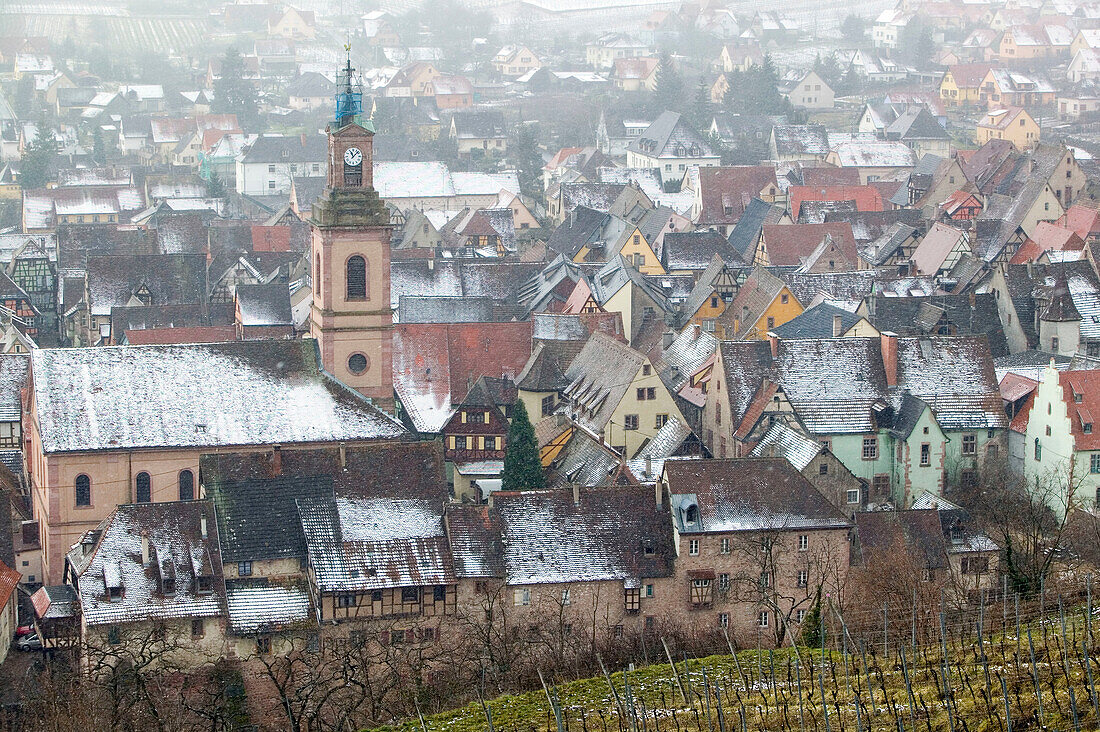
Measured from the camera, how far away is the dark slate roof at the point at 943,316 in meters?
87.8

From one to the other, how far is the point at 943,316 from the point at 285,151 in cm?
8455

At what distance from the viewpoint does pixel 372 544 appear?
59594 millimetres

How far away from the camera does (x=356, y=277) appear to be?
2835 inches

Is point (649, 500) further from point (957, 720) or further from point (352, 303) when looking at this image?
point (957, 720)

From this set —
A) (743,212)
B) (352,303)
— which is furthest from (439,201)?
(352,303)

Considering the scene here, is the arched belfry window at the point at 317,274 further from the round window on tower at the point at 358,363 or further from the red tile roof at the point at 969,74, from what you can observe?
the red tile roof at the point at 969,74

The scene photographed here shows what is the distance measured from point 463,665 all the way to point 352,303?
20394 millimetres

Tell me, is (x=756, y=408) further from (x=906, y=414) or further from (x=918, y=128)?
(x=918, y=128)

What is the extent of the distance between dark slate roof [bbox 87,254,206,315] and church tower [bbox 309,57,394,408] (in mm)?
34457

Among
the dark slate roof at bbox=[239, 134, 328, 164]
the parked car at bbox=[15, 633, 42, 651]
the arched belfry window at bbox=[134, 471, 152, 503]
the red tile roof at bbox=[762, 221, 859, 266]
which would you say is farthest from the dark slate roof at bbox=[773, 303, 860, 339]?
the dark slate roof at bbox=[239, 134, 328, 164]

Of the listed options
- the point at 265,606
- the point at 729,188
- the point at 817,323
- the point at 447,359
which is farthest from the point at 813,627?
the point at 729,188

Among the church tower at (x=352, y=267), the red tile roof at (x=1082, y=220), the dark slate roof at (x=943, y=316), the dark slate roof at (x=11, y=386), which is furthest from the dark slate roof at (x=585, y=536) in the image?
the red tile roof at (x=1082, y=220)

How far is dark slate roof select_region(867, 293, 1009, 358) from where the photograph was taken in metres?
87.8

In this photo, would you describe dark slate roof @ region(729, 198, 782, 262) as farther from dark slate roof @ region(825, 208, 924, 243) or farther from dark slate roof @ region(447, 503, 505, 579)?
dark slate roof @ region(447, 503, 505, 579)
